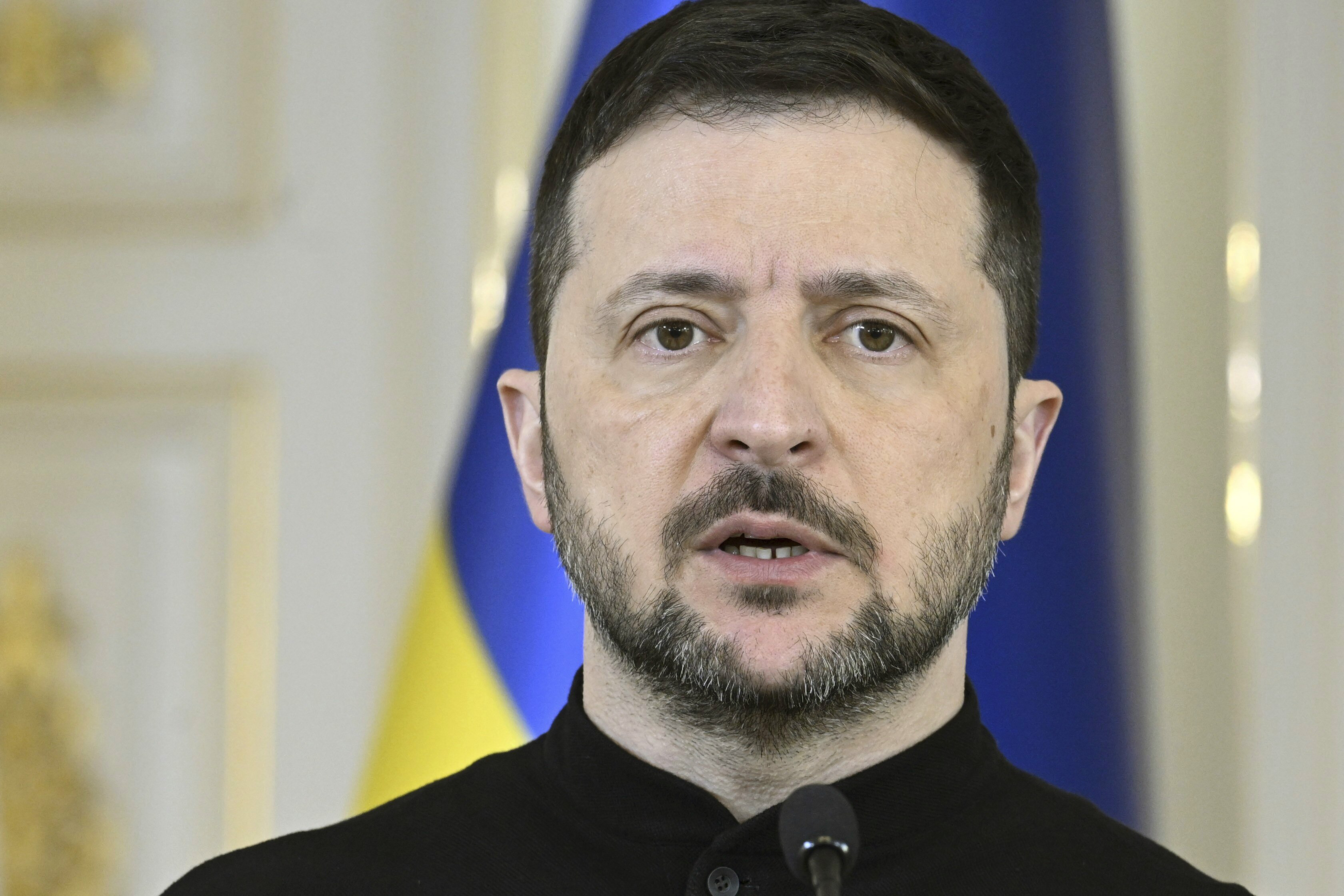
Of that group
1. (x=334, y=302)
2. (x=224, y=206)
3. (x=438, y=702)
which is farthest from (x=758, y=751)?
(x=224, y=206)

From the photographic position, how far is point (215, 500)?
8.42ft

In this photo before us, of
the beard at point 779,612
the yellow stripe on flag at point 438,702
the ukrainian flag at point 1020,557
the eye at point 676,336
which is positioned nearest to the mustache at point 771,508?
the beard at point 779,612

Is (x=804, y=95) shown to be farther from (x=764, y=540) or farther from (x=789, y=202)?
(x=764, y=540)

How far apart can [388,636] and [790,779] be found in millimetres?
1441

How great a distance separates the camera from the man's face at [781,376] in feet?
3.66

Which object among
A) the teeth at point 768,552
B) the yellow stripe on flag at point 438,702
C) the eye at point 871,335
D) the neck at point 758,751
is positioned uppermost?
the eye at point 871,335

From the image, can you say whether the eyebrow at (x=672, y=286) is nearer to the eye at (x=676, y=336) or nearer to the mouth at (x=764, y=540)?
the eye at (x=676, y=336)

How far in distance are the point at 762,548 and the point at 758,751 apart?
0.58 feet

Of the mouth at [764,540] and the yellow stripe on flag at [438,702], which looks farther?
the yellow stripe on flag at [438,702]

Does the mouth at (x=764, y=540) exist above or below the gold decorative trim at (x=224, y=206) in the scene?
below

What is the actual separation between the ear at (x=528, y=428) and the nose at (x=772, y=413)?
27cm

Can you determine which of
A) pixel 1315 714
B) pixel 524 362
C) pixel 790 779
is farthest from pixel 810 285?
pixel 1315 714

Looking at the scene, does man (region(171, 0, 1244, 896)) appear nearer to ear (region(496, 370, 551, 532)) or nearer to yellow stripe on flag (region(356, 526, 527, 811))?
ear (region(496, 370, 551, 532))

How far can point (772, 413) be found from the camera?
1.09 meters
